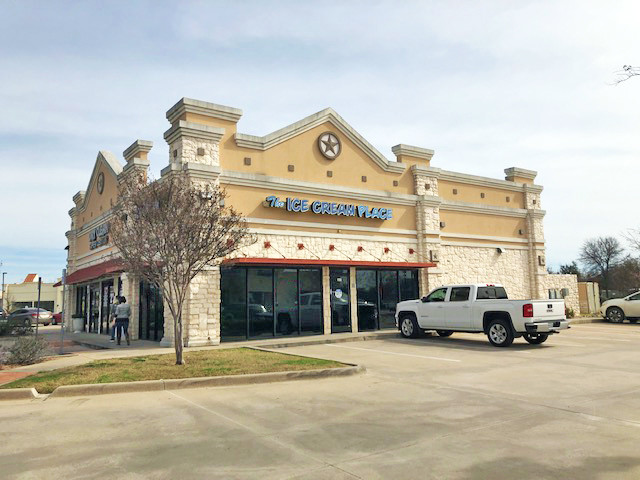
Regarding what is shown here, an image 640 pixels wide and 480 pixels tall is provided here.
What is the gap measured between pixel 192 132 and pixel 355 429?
13721 mm

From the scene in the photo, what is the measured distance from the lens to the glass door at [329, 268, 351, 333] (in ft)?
67.4

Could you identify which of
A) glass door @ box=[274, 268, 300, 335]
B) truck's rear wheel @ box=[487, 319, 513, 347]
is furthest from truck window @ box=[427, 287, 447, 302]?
glass door @ box=[274, 268, 300, 335]

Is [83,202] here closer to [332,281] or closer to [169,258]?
[332,281]

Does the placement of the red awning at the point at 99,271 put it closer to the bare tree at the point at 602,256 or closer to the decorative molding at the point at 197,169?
the decorative molding at the point at 197,169

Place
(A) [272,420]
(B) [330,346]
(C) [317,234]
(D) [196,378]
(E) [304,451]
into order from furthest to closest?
(C) [317,234] → (B) [330,346] → (D) [196,378] → (A) [272,420] → (E) [304,451]

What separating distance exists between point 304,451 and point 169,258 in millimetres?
7045

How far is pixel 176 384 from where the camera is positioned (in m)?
9.55

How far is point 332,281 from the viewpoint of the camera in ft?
67.5

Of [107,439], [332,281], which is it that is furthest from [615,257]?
[107,439]

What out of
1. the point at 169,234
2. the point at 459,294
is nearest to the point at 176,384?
the point at 169,234

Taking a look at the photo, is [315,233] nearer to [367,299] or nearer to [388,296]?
[367,299]

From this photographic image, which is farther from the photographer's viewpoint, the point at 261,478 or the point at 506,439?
the point at 506,439

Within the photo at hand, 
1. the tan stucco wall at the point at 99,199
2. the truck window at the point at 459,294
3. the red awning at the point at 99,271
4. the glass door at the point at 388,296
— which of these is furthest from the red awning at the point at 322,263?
the tan stucco wall at the point at 99,199

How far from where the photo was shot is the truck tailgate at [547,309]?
14.6 meters
